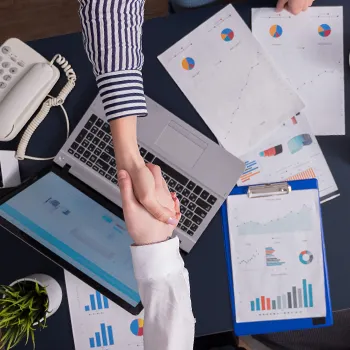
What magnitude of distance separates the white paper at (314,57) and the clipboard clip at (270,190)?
0.12 metres

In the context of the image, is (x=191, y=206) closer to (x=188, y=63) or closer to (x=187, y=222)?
(x=187, y=222)

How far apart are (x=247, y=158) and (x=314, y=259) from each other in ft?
0.75

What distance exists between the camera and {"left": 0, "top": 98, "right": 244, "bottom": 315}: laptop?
914 mm

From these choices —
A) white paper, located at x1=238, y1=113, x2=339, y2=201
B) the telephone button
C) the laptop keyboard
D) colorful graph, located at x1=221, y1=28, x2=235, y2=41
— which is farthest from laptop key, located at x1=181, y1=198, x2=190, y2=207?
the telephone button

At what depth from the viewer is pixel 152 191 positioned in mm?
726

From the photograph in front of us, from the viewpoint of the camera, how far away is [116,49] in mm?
773

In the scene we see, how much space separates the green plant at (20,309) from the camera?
35.7 inches

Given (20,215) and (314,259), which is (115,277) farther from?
(314,259)

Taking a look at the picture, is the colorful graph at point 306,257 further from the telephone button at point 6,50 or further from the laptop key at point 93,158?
the telephone button at point 6,50

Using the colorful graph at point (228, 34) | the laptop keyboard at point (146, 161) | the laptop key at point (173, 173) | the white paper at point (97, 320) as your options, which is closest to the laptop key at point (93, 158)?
the laptop keyboard at point (146, 161)

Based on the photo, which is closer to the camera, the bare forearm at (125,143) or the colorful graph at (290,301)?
the bare forearm at (125,143)

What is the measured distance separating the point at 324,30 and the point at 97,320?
0.71 metres

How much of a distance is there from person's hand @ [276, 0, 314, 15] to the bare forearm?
0.37 m

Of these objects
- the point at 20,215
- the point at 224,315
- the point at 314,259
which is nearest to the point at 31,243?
the point at 20,215
